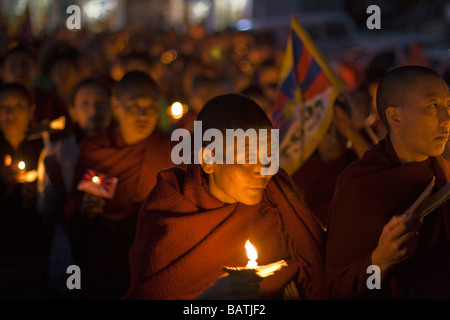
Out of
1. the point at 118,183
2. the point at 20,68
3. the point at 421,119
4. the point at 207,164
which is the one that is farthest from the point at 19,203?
the point at 421,119

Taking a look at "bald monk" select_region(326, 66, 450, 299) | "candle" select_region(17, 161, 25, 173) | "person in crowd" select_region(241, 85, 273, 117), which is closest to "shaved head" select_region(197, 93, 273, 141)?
"bald monk" select_region(326, 66, 450, 299)

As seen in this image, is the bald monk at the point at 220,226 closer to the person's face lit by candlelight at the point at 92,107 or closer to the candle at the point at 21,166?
the candle at the point at 21,166

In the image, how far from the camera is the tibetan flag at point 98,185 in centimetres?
403

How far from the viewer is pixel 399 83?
297cm

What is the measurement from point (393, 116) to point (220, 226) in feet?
2.76

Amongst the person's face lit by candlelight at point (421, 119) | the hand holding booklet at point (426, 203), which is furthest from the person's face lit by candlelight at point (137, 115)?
the hand holding booklet at point (426, 203)

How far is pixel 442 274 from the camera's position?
2676 mm

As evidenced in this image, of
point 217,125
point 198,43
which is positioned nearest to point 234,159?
point 217,125

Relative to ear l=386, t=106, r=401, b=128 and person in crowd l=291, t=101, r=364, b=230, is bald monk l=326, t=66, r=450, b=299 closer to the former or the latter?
ear l=386, t=106, r=401, b=128

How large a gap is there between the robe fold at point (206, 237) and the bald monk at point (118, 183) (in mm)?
1259

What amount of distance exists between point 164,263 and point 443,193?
3.53 ft

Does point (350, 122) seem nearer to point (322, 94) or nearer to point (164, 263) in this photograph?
point (322, 94)

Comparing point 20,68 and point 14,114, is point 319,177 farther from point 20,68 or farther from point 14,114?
point 20,68

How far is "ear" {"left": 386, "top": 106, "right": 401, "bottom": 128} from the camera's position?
2956mm
